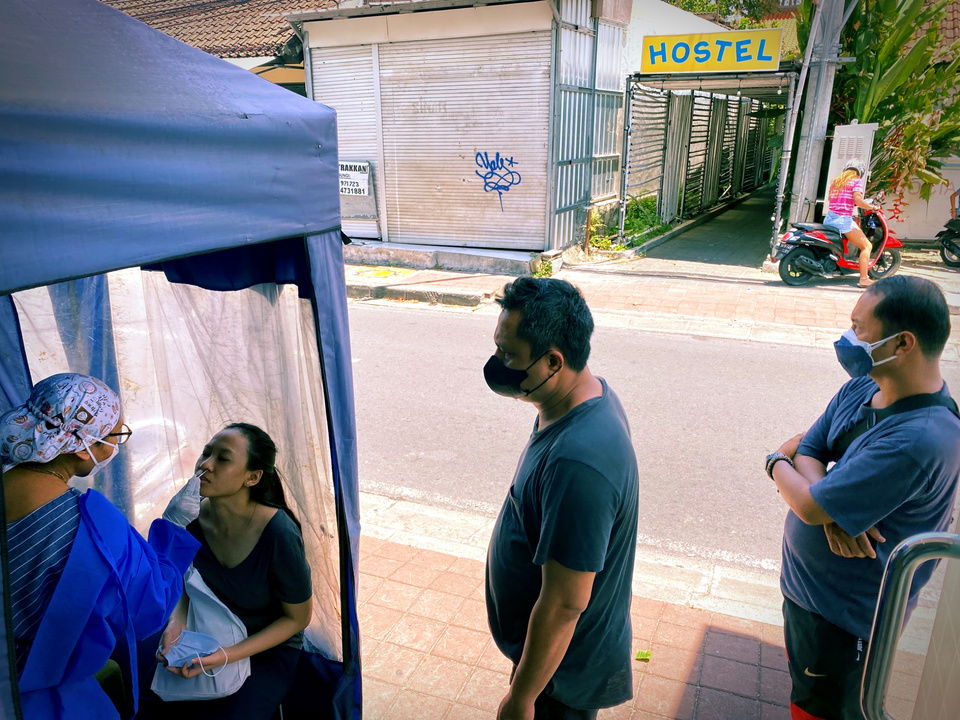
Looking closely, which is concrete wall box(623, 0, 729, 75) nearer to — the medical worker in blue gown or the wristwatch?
the wristwatch

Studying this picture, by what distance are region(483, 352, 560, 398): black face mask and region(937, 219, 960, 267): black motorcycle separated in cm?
1083

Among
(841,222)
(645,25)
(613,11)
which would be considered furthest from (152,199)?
(645,25)

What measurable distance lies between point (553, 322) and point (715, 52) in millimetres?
9516

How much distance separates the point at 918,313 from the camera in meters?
2.01

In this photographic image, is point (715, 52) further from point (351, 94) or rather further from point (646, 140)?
point (351, 94)

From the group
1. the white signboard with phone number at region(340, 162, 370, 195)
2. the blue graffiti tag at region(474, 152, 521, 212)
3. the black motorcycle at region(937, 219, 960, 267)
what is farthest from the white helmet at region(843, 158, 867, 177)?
the white signboard with phone number at region(340, 162, 370, 195)

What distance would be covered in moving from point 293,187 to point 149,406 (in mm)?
1415

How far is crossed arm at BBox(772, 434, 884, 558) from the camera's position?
202cm

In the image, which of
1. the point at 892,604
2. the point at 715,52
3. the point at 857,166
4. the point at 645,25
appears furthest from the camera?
the point at 645,25

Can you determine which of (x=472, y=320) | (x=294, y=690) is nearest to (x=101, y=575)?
(x=294, y=690)

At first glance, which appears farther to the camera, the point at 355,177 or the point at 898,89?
the point at 355,177

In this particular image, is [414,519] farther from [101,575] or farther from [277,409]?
[101,575]

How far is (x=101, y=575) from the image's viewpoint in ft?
5.92

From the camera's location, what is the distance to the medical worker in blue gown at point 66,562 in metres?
1.77
